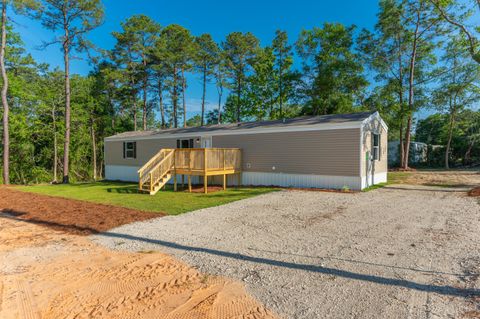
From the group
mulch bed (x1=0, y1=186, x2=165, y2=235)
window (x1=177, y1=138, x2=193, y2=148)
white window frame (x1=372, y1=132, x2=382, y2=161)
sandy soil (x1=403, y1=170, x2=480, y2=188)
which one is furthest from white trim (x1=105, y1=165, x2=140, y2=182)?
sandy soil (x1=403, y1=170, x2=480, y2=188)

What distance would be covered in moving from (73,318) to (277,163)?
32.9ft

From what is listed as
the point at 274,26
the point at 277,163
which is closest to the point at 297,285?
the point at 277,163

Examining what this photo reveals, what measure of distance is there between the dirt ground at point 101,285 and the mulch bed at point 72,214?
714 mm

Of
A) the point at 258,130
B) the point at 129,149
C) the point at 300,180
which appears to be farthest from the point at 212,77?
the point at 300,180

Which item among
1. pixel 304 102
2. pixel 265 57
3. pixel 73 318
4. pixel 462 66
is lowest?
pixel 73 318

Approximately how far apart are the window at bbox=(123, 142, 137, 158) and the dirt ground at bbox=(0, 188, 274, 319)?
11996 millimetres

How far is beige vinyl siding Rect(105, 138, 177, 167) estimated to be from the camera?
1529 cm

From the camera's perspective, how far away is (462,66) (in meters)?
20.0

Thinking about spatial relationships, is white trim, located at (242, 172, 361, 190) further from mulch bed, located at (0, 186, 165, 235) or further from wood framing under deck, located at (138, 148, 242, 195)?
mulch bed, located at (0, 186, 165, 235)

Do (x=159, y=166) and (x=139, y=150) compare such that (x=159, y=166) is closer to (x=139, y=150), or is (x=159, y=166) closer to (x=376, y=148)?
(x=139, y=150)

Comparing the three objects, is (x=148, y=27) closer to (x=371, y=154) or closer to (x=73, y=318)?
(x=371, y=154)

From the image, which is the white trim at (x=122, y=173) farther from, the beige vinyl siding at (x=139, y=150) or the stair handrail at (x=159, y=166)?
the stair handrail at (x=159, y=166)

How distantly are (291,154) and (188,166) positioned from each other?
444 centimetres

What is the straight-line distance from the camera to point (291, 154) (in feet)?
37.7
